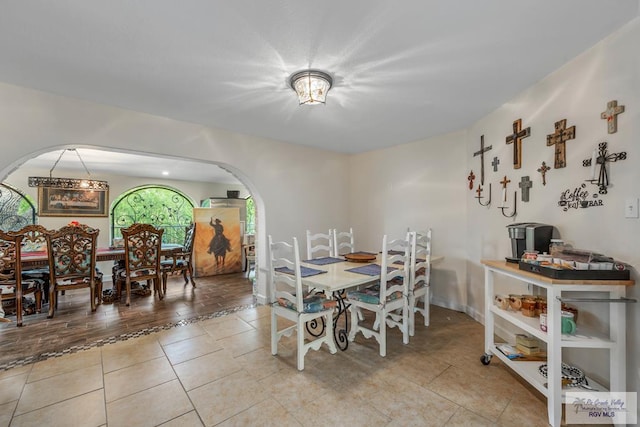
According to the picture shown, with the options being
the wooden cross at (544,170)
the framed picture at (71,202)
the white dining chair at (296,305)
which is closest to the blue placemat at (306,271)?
the white dining chair at (296,305)

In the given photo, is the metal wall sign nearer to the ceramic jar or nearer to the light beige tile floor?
the ceramic jar

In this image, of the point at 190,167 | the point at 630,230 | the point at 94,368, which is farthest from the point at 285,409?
the point at 190,167

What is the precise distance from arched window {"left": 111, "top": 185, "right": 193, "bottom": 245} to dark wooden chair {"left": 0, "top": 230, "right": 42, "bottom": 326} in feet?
8.53

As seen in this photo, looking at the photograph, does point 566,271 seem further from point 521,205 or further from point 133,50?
point 133,50

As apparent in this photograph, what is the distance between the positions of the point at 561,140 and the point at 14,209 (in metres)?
7.76

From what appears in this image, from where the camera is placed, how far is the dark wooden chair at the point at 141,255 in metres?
3.80

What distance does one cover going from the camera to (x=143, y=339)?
2686mm

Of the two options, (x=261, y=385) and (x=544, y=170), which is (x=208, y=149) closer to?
(x=261, y=385)

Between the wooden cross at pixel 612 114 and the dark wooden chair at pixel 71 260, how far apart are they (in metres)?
5.04

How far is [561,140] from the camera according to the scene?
1987 mm

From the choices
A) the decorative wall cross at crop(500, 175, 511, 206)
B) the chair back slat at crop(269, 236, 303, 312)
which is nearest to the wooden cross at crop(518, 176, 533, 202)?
the decorative wall cross at crop(500, 175, 511, 206)

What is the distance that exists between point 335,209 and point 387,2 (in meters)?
3.40

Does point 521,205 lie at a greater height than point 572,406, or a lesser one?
greater

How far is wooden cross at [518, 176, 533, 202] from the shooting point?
2.32 meters
